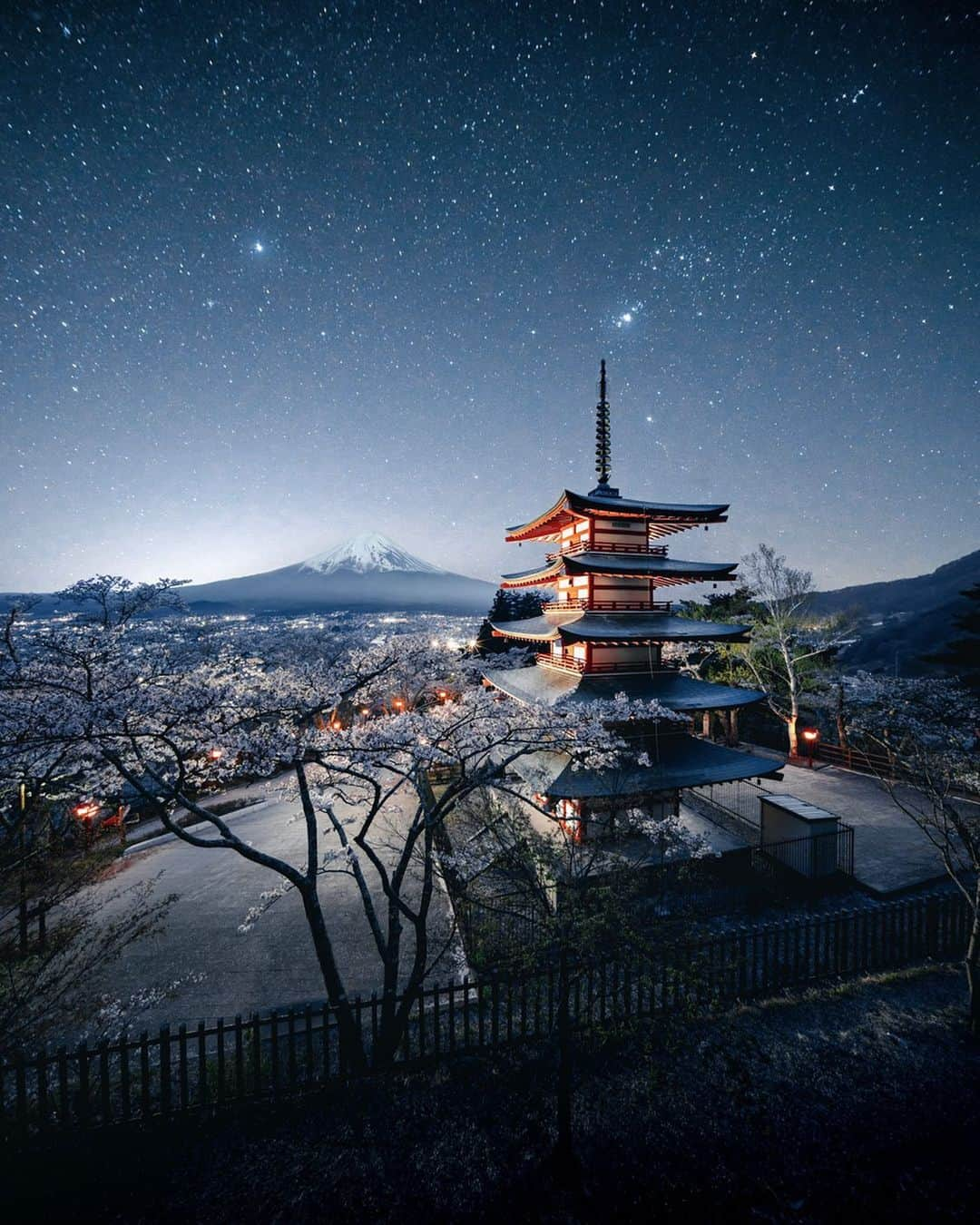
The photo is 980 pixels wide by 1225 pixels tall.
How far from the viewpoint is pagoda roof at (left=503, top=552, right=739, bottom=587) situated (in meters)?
13.2

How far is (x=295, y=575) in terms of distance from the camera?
99.6 m

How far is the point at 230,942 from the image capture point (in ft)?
32.4

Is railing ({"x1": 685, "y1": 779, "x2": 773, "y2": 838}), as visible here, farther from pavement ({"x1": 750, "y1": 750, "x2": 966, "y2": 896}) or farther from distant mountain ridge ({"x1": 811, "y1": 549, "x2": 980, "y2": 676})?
distant mountain ridge ({"x1": 811, "y1": 549, "x2": 980, "y2": 676})

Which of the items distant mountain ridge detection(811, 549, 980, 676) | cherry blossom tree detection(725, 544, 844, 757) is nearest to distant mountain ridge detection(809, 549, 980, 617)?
distant mountain ridge detection(811, 549, 980, 676)

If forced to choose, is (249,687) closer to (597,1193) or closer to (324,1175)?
(324,1175)

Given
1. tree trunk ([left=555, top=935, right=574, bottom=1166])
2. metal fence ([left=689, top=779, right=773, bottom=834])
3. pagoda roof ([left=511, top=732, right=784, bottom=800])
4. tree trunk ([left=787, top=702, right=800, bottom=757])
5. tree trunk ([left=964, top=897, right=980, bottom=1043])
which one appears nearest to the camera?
tree trunk ([left=555, top=935, right=574, bottom=1166])

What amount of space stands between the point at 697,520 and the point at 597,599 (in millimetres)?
4189

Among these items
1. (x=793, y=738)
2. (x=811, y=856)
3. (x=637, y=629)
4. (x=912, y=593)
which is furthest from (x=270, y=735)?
(x=912, y=593)

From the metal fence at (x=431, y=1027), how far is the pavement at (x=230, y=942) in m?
0.55

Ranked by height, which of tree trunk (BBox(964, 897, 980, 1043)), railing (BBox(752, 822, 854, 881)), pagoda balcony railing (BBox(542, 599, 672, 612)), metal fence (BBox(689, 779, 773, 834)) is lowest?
metal fence (BBox(689, 779, 773, 834))

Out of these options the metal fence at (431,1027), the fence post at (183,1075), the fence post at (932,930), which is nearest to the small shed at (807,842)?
the metal fence at (431,1027)

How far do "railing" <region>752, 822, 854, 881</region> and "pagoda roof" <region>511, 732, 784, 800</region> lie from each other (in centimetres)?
175

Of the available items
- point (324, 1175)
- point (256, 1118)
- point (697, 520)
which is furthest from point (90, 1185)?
point (697, 520)

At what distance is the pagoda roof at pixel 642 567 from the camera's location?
43.3ft
